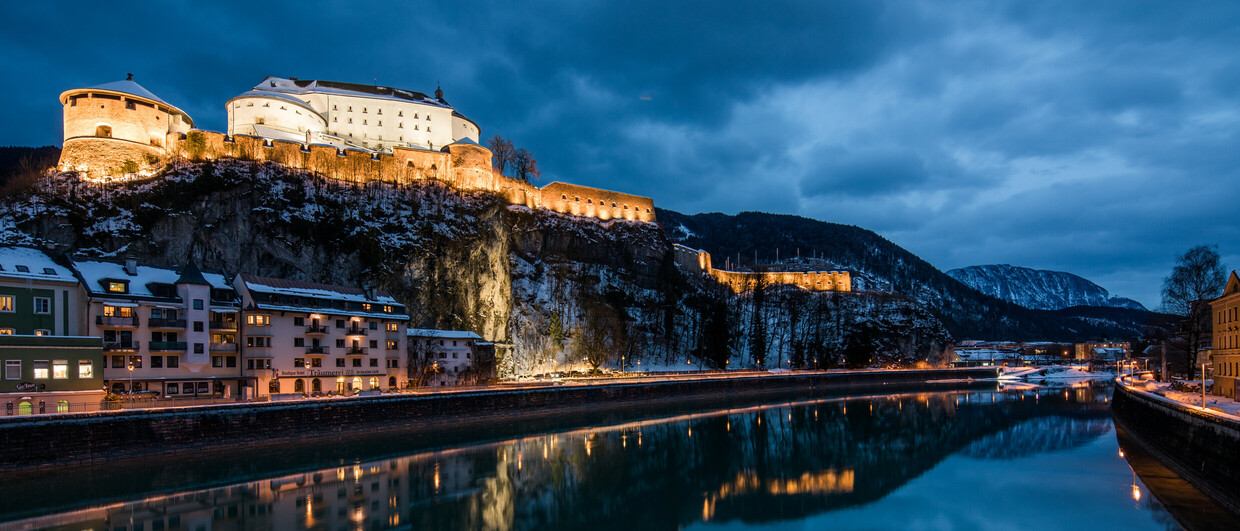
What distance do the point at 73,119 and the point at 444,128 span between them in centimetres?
3470

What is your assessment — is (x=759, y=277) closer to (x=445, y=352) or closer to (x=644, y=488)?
(x=445, y=352)

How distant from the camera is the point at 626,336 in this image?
76438 mm

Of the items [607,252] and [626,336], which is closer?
[626,336]

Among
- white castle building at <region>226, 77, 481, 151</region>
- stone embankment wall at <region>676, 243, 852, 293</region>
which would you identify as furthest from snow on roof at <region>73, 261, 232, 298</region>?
stone embankment wall at <region>676, 243, 852, 293</region>

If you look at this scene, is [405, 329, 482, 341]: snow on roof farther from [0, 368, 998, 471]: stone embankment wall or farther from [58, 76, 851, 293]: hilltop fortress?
[58, 76, 851, 293]: hilltop fortress

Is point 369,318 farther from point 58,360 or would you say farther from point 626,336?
point 626,336

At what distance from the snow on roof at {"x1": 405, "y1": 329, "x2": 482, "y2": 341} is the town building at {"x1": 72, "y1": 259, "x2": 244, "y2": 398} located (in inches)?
536

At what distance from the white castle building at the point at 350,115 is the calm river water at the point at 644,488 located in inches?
1894

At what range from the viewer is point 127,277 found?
3644 centimetres

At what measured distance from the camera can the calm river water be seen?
68.3ft

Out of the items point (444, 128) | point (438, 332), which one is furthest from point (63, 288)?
point (444, 128)

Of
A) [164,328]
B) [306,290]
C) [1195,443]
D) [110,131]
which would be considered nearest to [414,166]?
[110,131]

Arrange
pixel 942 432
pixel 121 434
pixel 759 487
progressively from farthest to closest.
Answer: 1. pixel 942 432
2. pixel 121 434
3. pixel 759 487

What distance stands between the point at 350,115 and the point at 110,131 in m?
24.3
